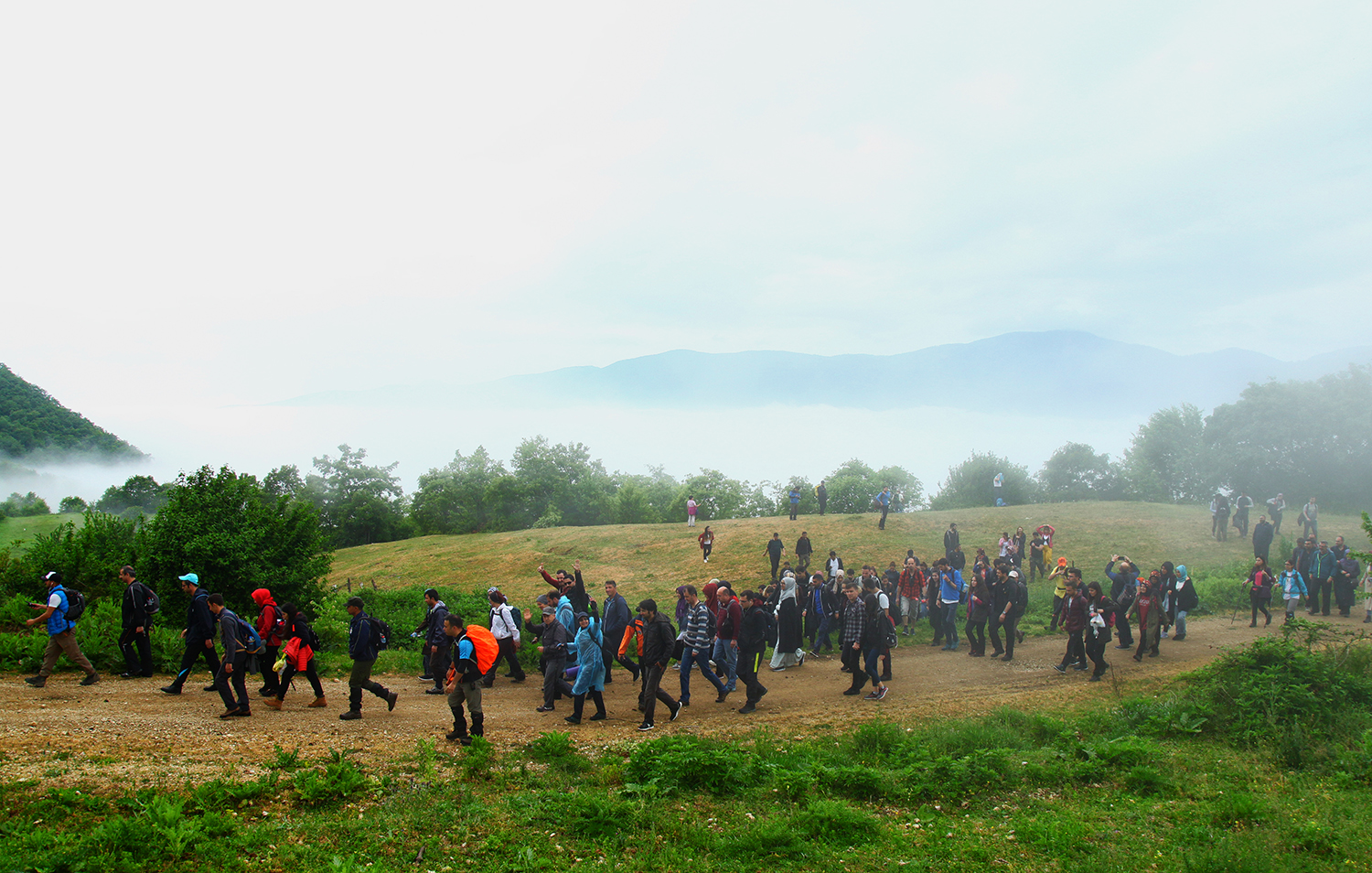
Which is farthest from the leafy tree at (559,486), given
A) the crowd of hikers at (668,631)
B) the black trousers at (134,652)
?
the black trousers at (134,652)

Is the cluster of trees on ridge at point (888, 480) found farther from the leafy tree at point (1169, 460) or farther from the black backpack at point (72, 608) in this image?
the black backpack at point (72, 608)

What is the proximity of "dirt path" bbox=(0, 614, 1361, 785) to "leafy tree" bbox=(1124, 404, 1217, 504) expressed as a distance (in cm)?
6126

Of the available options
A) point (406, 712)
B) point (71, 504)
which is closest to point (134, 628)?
point (406, 712)

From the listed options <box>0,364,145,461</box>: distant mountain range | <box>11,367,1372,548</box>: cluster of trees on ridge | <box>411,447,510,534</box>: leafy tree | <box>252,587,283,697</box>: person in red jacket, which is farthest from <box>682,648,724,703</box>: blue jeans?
<box>0,364,145,461</box>: distant mountain range

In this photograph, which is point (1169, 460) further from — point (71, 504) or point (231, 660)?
point (71, 504)

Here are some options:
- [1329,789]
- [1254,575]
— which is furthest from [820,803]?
[1254,575]

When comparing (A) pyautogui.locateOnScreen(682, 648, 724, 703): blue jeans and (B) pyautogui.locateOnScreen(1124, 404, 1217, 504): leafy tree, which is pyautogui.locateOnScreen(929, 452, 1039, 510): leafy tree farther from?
(A) pyautogui.locateOnScreen(682, 648, 724, 703): blue jeans

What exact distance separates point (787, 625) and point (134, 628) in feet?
37.7

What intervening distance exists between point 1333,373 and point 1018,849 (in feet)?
246

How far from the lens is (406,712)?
11078 millimetres

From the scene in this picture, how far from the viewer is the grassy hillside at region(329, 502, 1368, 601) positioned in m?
28.8

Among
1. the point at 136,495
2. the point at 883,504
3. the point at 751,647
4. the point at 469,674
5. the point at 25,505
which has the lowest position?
the point at 751,647

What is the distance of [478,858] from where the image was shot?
6199 mm

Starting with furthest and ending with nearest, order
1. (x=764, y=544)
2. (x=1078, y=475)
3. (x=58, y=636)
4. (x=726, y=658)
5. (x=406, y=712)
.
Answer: (x=1078, y=475) → (x=764, y=544) → (x=726, y=658) → (x=58, y=636) → (x=406, y=712)
